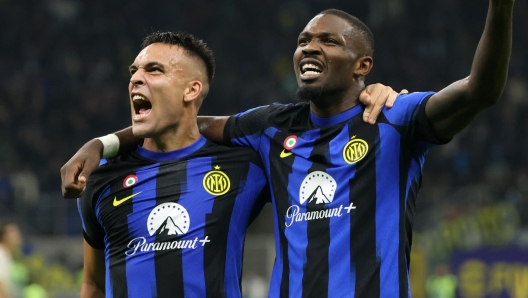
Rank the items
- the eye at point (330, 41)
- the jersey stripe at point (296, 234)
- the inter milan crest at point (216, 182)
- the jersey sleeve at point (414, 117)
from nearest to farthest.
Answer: the jersey sleeve at point (414, 117)
the jersey stripe at point (296, 234)
the eye at point (330, 41)
the inter milan crest at point (216, 182)

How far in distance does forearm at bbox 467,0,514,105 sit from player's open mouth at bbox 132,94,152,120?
5.08ft

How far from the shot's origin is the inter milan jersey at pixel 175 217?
3766mm

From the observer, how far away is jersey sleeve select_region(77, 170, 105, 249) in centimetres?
397

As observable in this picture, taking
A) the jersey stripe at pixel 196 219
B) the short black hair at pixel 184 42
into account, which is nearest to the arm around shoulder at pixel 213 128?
the jersey stripe at pixel 196 219

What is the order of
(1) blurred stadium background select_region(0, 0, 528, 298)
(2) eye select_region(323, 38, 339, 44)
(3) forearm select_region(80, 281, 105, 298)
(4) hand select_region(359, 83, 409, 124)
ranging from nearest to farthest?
(4) hand select_region(359, 83, 409, 124)
(2) eye select_region(323, 38, 339, 44)
(3) forearm select_region(80, 281, 105, 298)
(1) blurred stadium background select_region(0, 0, 528, 298)

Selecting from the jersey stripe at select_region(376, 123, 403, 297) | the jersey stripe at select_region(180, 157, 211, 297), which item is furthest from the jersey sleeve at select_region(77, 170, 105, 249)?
the jersey stripe at select_region(376, 123, 403, 297)

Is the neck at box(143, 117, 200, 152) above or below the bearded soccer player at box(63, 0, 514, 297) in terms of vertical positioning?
above

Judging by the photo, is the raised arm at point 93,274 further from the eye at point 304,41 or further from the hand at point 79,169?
the eye at point 304,41

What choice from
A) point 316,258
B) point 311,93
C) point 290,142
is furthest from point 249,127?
point 316,258

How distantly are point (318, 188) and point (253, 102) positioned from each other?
1270 centimetres

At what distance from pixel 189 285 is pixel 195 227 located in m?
0.27

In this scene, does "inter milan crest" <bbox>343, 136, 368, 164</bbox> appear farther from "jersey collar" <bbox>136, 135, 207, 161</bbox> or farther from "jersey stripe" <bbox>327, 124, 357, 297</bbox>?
"jersey collar" <bbox>136, 135, 207, 161</bbox>

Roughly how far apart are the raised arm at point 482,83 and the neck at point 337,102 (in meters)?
0.46

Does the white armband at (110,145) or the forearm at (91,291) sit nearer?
the white armband at (110,145)
